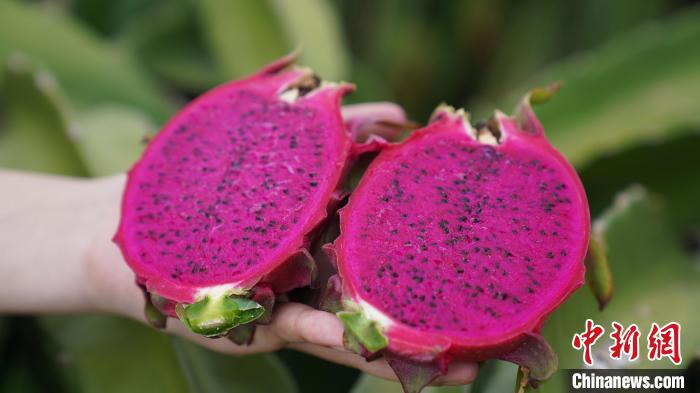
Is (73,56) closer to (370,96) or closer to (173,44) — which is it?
(173,44)

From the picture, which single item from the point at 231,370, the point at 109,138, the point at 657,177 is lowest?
the point at 657,177

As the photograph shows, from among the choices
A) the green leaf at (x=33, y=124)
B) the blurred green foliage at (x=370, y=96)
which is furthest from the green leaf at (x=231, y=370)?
the green leaf at (x=33, y=124)

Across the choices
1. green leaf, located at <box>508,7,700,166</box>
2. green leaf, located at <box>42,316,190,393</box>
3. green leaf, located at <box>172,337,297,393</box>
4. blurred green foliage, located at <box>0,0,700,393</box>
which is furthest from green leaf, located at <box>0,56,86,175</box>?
green leaf, located at <box>508,7,700,166</box>

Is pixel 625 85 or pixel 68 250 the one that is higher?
pixel 68 250

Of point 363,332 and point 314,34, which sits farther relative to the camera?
point 314,34

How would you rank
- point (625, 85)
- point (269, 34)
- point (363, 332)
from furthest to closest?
point (269, 34) → point (625, 85) → point (363, 332)

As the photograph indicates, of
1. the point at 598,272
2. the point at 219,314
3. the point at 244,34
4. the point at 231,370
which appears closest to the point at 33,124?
the point at 244,34

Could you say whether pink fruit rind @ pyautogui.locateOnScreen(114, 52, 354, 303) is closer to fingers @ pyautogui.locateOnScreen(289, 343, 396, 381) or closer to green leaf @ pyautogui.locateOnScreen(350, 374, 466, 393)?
fingers @ pyautogui.locateOnScreen(289, 343, 396, 381)

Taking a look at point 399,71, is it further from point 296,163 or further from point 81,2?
point 296,163
